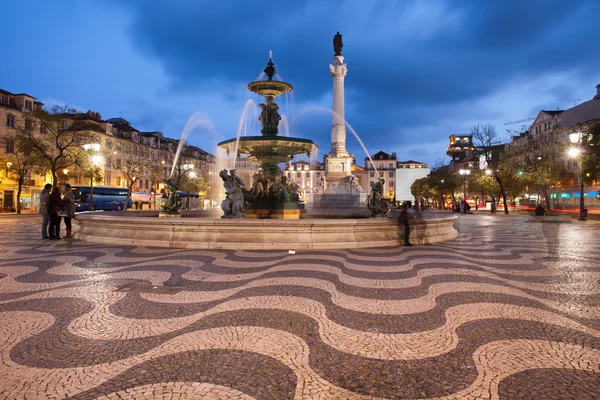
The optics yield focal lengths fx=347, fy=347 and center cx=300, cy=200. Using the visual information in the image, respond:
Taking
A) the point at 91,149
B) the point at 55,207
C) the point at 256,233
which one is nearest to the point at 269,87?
the point at 256,233

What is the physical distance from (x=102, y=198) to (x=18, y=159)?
9.49 metres

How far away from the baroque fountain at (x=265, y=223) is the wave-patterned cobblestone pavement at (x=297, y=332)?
8.19ft

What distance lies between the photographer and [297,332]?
12.2 feet

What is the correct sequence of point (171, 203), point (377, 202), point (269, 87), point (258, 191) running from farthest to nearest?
point (269, 87)
point (258, 191)
point (171, 203)
point (377, 202)

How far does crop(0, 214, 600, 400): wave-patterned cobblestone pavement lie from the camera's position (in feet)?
8.72

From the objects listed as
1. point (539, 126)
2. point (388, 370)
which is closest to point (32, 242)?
point (388, 370)

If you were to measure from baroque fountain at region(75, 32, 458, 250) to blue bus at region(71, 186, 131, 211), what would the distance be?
2975cm

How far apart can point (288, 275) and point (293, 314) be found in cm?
213

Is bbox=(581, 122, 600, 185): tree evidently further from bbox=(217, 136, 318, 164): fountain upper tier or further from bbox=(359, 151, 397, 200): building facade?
bbox=(359, 151, 397, 200): building facade

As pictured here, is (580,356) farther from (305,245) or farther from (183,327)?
(305,245)

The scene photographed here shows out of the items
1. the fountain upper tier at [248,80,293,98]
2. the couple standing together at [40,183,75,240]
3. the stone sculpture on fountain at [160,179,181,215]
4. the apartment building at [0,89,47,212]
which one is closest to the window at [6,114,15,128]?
the apartment building at [0,89,47,212]

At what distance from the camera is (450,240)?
12.9m

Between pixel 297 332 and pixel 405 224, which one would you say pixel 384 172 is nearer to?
pixel 405 224

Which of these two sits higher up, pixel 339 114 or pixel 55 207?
pixel 339 114
